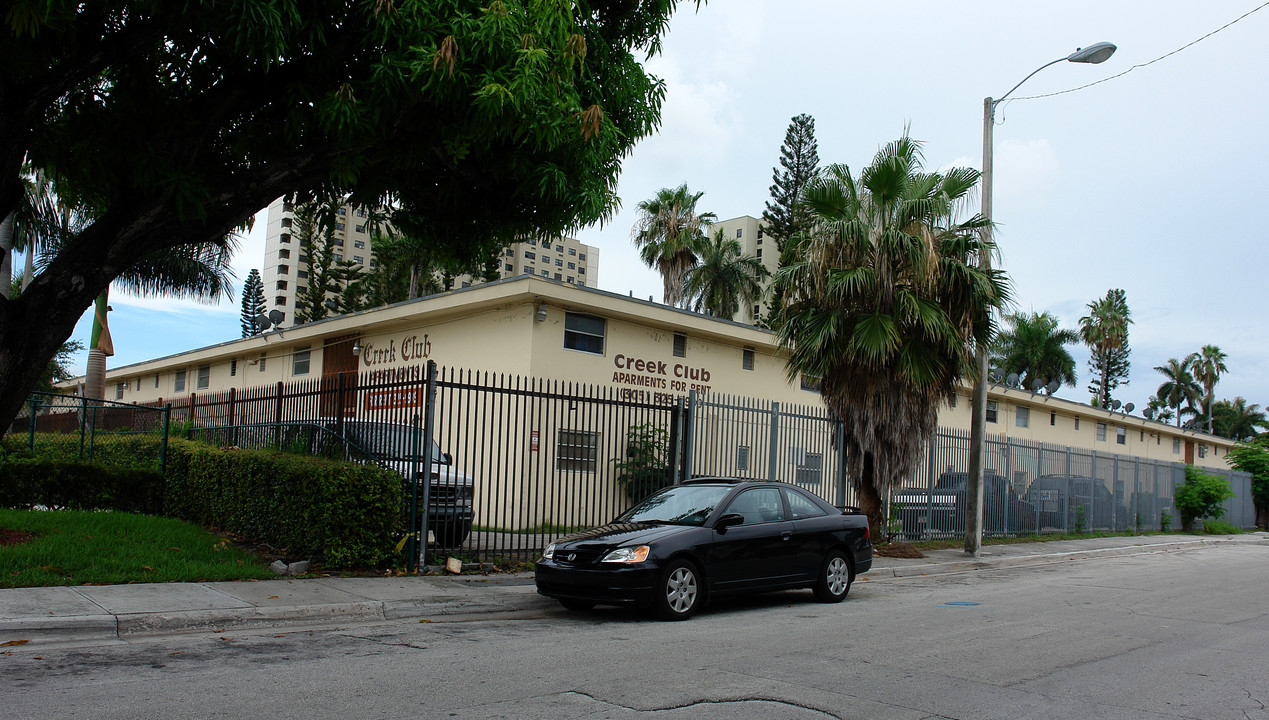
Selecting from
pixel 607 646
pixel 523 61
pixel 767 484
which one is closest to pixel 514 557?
pixel 767 484

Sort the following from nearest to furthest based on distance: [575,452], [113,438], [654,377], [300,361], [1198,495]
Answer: [575,452], [113,438], [654,377], [300,361], [1198,495]

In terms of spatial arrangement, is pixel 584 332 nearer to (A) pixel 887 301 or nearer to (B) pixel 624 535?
(A) pixel 887 301

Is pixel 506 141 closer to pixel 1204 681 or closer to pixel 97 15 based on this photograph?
pixel 97 15

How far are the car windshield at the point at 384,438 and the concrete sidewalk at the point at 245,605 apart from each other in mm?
1602

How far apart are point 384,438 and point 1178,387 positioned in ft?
302

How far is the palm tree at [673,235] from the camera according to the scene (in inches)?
1620

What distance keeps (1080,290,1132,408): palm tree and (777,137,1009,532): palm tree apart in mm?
59669

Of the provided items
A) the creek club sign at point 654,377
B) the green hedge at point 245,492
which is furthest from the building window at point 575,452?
the green hedge at point 245,492

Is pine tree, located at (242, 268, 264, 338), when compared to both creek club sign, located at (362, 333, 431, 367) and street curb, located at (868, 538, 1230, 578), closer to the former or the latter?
creek club sign, located at (362, 333, 431, 367)

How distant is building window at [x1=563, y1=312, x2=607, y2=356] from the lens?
62.4 ft

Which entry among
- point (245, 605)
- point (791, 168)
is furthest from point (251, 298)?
point (245, 605)

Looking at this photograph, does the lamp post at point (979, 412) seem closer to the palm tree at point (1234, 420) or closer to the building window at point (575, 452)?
the building window at point (575, 452)

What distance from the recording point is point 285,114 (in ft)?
33.0

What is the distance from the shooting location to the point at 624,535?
916 cm
